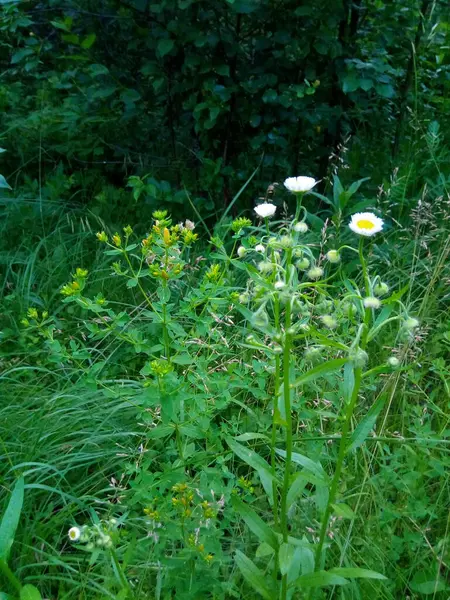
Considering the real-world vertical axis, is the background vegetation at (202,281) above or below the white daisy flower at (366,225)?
below

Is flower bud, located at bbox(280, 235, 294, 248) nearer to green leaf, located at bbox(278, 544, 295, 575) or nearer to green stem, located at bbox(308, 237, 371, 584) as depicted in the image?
green stem, located at bbox(308, 237, 371, 584)

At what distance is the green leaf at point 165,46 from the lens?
10.3 feet

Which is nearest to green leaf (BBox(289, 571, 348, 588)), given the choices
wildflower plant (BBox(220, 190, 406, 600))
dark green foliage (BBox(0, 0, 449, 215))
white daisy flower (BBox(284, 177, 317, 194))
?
wildflower plant (BBox(220, 190, 406, 600))

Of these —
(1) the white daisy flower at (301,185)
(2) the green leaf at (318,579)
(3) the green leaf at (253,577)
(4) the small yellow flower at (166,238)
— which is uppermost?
(1) the white daisy flower at (301,185)

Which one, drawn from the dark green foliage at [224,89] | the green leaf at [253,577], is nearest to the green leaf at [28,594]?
the green leaf at [253,577]

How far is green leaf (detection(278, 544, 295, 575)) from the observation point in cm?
142

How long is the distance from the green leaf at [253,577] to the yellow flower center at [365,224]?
75 cm

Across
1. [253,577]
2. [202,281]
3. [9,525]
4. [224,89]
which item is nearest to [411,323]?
[253,577]

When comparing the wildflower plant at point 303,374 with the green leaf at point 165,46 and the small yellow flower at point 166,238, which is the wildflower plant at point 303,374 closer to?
the small yellow flower at point 166,238

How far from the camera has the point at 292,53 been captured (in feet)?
10.5

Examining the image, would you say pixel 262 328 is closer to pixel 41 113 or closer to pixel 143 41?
pixel 143 41

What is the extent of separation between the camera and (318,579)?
1.43 meters

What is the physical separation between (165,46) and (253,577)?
7.72 feet

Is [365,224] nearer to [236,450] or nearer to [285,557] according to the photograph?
[236,450]
